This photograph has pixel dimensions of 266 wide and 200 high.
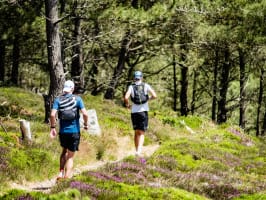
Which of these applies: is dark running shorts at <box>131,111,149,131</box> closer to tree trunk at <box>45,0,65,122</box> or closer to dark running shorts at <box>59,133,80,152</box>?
dark running shorts at <box>59,133,80,152</box>

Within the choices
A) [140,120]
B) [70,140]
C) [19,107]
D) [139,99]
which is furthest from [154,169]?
[19,107]

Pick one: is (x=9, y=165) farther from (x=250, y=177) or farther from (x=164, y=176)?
(x=250, y=177)

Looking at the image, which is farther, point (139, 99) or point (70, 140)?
point (139, 99)

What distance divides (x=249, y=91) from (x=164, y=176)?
40.9 metres

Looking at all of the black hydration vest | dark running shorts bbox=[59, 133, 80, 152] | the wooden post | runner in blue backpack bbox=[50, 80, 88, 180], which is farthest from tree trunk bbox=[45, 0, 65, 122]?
dark running shorts bbox=[59, 133, 80, 152]

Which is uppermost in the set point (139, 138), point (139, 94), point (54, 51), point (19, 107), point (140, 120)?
point (54, 51)

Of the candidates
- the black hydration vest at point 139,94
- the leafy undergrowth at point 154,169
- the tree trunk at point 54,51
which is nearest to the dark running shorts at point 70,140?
the leafy undergrowth at point 154,169

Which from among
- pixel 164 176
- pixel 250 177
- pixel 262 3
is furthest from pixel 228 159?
pixel 262 3

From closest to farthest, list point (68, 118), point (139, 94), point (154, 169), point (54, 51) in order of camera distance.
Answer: point (68, 118) → point (154, 169) → point (139, 94) → point (54, 51)

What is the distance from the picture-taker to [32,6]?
20.5 meters

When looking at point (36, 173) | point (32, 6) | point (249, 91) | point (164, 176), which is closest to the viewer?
point (164, 176)

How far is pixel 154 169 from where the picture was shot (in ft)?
36.2

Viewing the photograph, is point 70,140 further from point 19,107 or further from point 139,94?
point 19,107

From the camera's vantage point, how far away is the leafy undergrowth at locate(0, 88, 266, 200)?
8.06 metres
